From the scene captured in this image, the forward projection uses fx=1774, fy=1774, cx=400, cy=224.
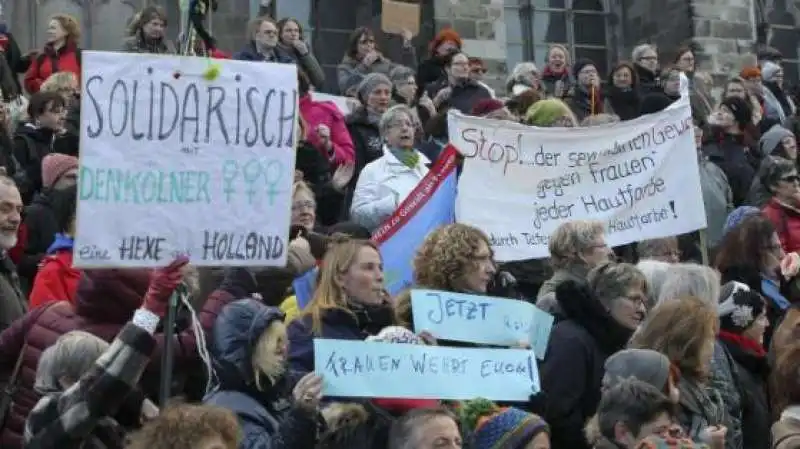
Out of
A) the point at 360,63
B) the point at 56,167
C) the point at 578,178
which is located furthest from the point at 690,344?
the point at 360,63

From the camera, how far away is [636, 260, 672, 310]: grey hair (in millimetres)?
8000

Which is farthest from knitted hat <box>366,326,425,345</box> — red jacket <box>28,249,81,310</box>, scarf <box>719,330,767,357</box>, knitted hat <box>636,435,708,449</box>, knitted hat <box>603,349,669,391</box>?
scarf <box>719,330,767,357</box>

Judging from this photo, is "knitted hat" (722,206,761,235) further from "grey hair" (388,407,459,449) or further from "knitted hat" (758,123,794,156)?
"knitted hat" (758,123,794,156)

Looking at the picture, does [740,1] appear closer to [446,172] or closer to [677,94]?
[677,94]

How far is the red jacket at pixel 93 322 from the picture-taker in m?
7.00

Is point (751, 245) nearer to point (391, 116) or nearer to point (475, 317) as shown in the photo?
point (391, 116)

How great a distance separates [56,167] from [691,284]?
344 centimetres

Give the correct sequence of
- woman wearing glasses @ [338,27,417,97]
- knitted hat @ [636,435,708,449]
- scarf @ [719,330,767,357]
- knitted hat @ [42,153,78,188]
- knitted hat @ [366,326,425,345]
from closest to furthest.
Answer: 1. knitted hat @ [636,435,708,449]
2. knitted hat @ [366,326,425,345]
3. scarf @ [719,330,767,357]
4. knitted hat @ [42,153,78,188]
5. woman wearing glasses @ [338,27,417,97]

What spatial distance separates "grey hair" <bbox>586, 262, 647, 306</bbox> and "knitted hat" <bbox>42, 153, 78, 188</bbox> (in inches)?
118

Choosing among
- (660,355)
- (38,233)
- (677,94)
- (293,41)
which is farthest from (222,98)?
(677,94)

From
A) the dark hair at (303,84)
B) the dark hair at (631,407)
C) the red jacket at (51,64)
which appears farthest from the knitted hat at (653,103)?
the dark hair at (631,407)

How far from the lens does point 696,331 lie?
6.96m

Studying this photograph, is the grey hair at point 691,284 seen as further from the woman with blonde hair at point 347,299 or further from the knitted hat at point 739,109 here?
the knitted hat at point 739,109

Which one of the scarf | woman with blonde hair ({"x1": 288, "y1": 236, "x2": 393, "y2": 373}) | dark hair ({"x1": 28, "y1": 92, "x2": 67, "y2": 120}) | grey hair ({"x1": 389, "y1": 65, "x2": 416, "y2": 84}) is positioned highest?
grey hair ({"x1": 389, "y1": 65, "x2": 416, "y2": 84})
